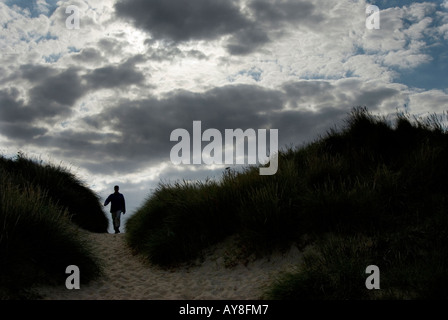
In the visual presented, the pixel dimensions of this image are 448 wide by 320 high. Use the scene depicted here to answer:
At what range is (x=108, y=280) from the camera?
9273mm

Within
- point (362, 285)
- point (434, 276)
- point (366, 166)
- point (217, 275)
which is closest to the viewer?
point (434, 276)

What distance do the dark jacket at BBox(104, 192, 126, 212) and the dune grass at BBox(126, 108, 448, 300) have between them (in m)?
4.31

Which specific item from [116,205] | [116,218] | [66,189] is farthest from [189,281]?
[66,189]

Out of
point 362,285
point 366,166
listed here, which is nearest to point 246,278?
point 362,285

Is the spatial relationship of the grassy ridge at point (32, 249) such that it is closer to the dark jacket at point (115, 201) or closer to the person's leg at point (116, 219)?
the dark jacket at point (115, 201)

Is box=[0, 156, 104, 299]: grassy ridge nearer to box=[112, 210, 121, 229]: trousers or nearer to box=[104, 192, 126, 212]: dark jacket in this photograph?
box=[104, 192, 126, 212]: dark jacket

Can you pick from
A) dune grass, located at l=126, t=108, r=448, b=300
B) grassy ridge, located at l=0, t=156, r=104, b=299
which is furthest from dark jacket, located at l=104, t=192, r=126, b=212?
grassy ridge, located at l=0, t=156, r=104, b=299

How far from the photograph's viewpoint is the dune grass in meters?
6.78

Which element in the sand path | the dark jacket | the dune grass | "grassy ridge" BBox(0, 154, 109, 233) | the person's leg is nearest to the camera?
the dune grass

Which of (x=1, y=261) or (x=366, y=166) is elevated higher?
(x=366, y=166)

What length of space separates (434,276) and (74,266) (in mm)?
6429

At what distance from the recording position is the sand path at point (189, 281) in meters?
7.88

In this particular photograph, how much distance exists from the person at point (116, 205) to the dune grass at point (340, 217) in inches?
170
